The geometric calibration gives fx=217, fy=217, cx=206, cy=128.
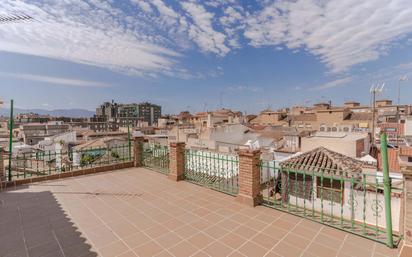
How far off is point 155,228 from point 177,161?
306 cm

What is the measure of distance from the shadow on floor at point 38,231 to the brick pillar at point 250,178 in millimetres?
3140

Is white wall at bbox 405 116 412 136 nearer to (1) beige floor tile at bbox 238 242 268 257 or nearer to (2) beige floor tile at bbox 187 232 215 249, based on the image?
(1) beige floor tile at bbox 238 242 268 257

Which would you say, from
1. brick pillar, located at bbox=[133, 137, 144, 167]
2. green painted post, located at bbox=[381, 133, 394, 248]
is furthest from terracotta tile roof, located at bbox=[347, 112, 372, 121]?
green painted post, located at bbox=[381, 133, 394, 248]

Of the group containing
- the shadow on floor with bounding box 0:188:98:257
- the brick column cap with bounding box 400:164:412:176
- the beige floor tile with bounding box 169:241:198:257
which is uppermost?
the brick column cap with bounding box 400:164:412:176

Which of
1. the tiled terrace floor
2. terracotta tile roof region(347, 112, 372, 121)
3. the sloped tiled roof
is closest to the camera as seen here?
the tiled terrace floor

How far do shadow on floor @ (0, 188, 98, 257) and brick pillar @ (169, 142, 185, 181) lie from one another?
10.2 ft

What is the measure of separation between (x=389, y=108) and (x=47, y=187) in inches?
3178

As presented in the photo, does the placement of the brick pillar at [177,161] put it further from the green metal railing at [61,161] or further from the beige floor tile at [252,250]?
the beige floor tile at [252,250]

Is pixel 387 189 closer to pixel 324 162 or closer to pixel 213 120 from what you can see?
pixel 324 162


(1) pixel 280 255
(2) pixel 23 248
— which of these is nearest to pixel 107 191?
(2) pixel 23 248

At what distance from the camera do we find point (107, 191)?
6.04m

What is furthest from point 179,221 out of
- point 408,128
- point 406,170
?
point 408,128

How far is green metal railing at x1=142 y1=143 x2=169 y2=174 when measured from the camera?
26.7 feet

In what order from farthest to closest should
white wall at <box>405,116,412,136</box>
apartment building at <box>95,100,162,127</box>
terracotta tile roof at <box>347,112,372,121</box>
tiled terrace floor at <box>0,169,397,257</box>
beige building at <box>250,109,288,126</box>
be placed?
apartment building at <box>95,100,162,127</box>, beige building at <box>250,109,288,126</box>, terracotta tile roof at <box>347,112,372,121</box>, white wall at <box>405,116,412,136</box>, tiled terrace floor at <box>0,169,397,257</box>
